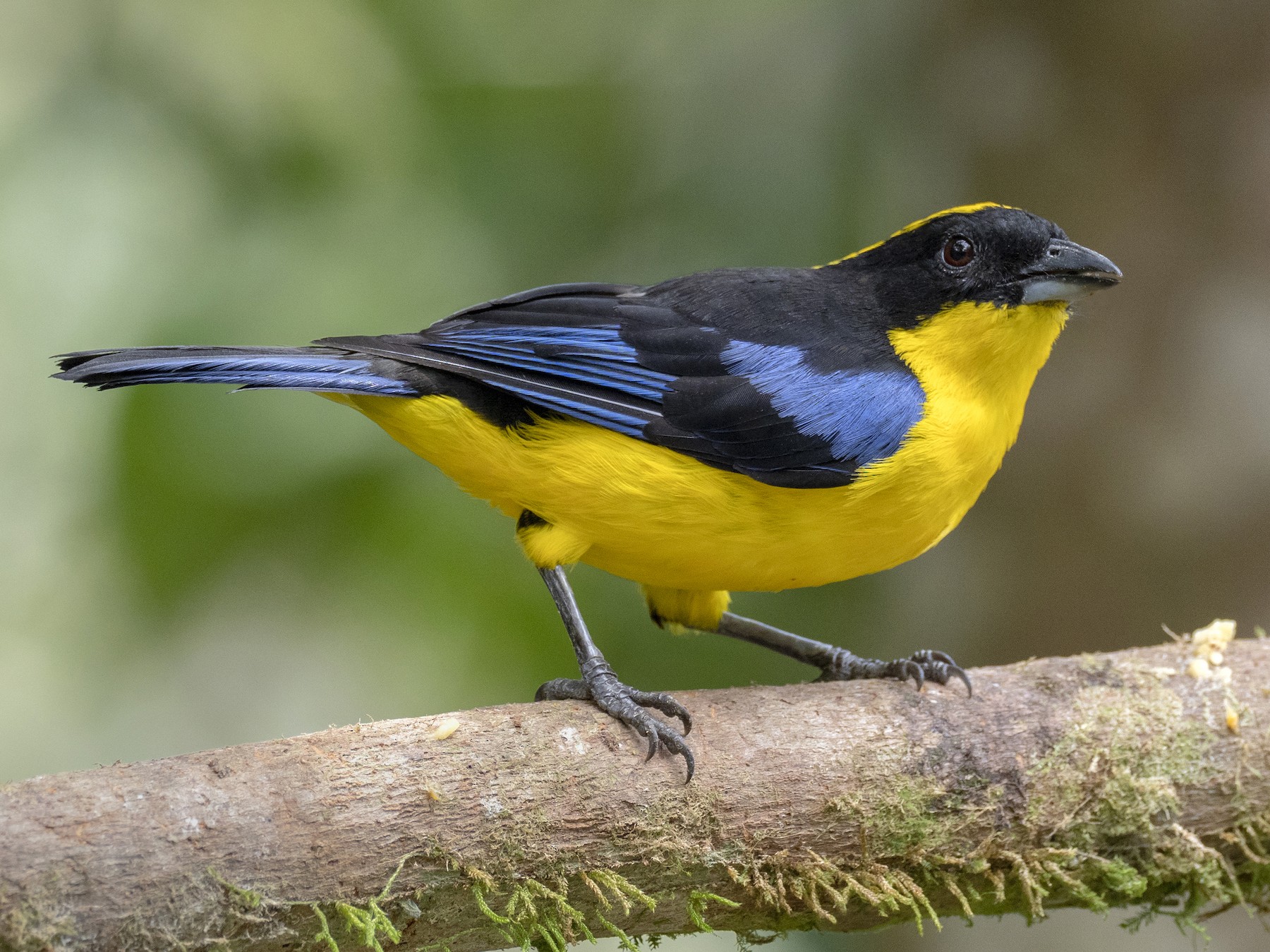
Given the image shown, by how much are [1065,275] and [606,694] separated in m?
1.88

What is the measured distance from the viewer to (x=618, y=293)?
12.5ft

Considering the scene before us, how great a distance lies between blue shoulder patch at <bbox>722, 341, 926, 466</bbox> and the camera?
3307mm

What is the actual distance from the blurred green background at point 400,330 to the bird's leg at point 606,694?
145 cm

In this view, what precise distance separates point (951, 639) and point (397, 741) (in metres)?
3.42

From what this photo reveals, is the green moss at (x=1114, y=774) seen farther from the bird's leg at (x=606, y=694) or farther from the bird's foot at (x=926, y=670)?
the bird's leg at (x=606, y=694)

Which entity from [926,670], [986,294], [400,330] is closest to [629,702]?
[926,670]

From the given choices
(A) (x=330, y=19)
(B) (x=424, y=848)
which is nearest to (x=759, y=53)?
(A) (x=330, y=19)

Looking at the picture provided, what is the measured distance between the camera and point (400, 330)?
5129 millimetres

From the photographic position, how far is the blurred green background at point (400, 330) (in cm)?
473

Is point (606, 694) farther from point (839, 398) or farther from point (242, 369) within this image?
Result: point (242, 369)

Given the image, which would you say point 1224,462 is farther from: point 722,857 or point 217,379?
point 217,379

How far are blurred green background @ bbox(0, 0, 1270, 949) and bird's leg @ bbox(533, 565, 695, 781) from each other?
145 cm

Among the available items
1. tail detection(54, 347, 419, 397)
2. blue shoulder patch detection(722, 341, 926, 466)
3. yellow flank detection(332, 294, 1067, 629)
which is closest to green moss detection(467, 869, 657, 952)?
→ yellow flank detection(332, 294, 1067, 629)

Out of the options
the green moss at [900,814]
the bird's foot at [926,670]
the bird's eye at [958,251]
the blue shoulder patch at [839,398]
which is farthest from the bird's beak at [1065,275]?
the green moss at [900,814]
